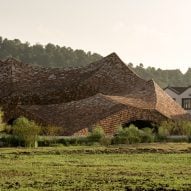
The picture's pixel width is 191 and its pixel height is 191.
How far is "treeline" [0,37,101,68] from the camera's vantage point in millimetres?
146125

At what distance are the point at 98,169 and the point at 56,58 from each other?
13304cm

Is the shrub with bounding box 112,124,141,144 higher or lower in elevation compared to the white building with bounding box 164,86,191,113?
lower

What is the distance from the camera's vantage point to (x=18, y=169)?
688 inches

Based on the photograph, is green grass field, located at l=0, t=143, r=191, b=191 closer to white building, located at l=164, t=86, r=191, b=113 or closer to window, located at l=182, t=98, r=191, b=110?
window, located at l=182, t=98, r=191, b=110

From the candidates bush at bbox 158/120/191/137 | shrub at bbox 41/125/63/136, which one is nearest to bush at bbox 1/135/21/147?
shrub at bbox 41/125/63/136

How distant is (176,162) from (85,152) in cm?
600

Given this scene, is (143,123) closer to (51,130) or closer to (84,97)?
(84,97)

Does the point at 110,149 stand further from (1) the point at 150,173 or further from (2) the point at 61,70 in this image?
(2) the point at 61,70

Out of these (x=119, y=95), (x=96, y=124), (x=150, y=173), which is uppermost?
(x=119, y=95)

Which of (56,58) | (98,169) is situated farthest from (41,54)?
(98,169)

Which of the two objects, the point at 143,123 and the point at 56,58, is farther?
the point at 56,58

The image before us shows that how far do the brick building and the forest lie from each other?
88146 millimetres

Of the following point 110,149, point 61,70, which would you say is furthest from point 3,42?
Result: point 110,149

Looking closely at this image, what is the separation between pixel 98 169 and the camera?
57.7 ft
